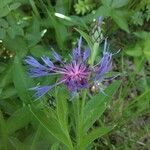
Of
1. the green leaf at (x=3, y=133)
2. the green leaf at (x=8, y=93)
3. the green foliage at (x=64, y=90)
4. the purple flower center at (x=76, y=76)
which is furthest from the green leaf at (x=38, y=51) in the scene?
the purple flower center at (x=76, y=76)

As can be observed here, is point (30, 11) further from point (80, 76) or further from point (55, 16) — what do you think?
point (80, 76)

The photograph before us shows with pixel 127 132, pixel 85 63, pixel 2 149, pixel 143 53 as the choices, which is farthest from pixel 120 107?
pixel 85 63

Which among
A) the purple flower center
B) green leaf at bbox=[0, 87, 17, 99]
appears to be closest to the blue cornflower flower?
the purple flower center

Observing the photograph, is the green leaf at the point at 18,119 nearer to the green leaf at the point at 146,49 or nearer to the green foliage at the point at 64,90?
the green foliage at the point at 64,90

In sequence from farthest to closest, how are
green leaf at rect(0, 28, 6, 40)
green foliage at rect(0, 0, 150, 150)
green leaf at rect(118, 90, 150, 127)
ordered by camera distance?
green leaf at rect(118, 90, 150, 127) < green leaf at rect(0, 28, 6, 40) < green foliage at rect(0, 0, 150, 150)

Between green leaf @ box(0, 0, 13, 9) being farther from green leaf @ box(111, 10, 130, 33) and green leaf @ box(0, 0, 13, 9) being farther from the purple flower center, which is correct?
the purple flower center

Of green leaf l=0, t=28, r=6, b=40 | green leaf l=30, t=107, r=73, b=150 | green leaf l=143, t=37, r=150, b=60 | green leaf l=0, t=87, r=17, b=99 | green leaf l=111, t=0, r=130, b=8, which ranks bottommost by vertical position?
green leaf l=143, t=37, r=150, b=60
